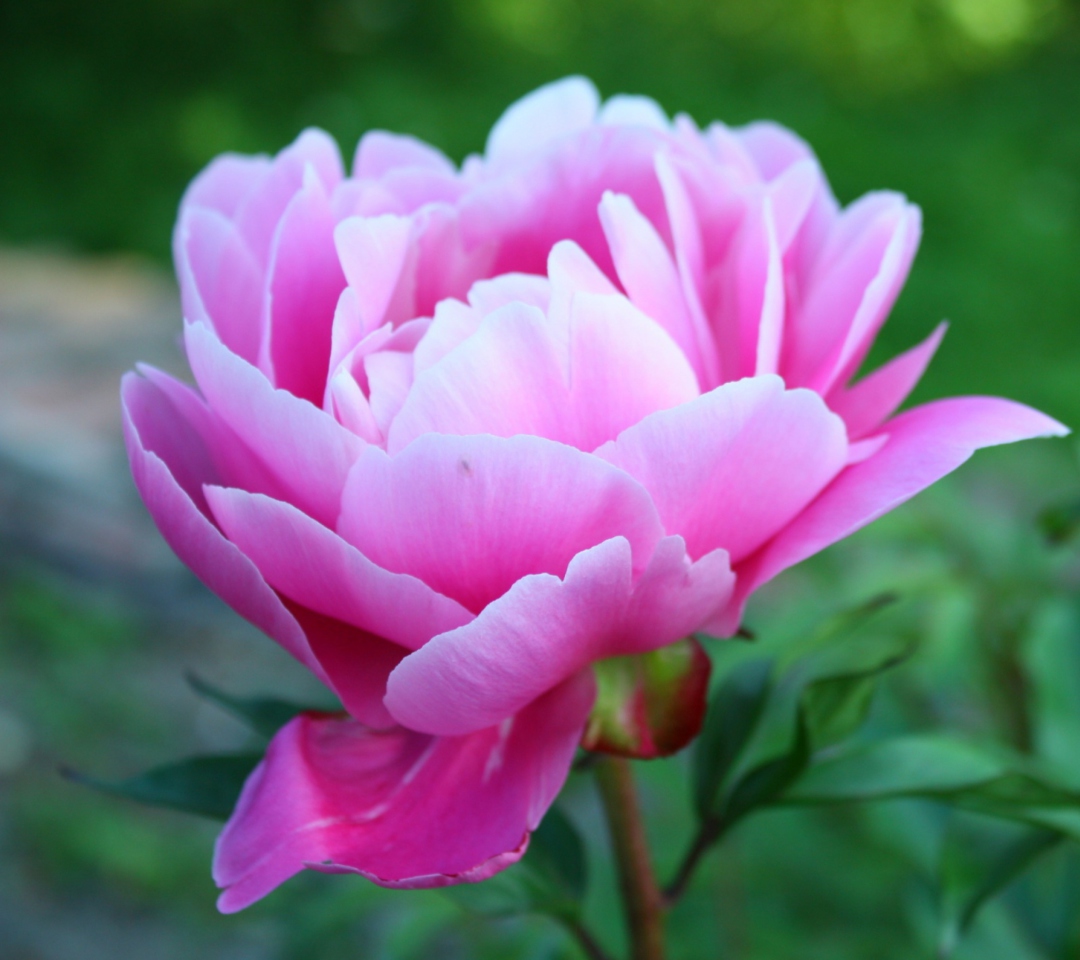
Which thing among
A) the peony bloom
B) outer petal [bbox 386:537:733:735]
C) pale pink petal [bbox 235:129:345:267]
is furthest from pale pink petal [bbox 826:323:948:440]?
pale pink petal [bbox 235:129:345:267]

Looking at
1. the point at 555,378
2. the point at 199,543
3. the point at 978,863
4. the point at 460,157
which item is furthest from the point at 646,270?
the point at 460,157

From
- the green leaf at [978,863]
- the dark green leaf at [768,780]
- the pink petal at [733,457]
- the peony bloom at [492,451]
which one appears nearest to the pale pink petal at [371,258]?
the peony bloom at [492,451]

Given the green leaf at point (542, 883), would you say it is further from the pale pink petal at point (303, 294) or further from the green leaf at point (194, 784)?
→ the pale pink petal at point (303, 294)

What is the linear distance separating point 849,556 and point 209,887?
0.85 metres

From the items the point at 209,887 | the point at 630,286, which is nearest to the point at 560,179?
the point at 630,286

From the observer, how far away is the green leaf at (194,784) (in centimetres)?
46

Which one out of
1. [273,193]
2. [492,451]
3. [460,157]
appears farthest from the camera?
[460,157]

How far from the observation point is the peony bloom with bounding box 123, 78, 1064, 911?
13.7 inches

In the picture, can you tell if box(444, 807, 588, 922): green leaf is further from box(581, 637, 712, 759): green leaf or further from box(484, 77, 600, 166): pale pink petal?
box(484, 77, 600, 166): pale pink petal

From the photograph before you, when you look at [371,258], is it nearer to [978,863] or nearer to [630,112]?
[630,112]

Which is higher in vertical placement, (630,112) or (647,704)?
(630,112)

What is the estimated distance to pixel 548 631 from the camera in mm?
345

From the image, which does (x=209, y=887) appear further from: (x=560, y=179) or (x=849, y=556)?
(x=560, y=179)

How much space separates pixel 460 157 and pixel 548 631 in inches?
124
